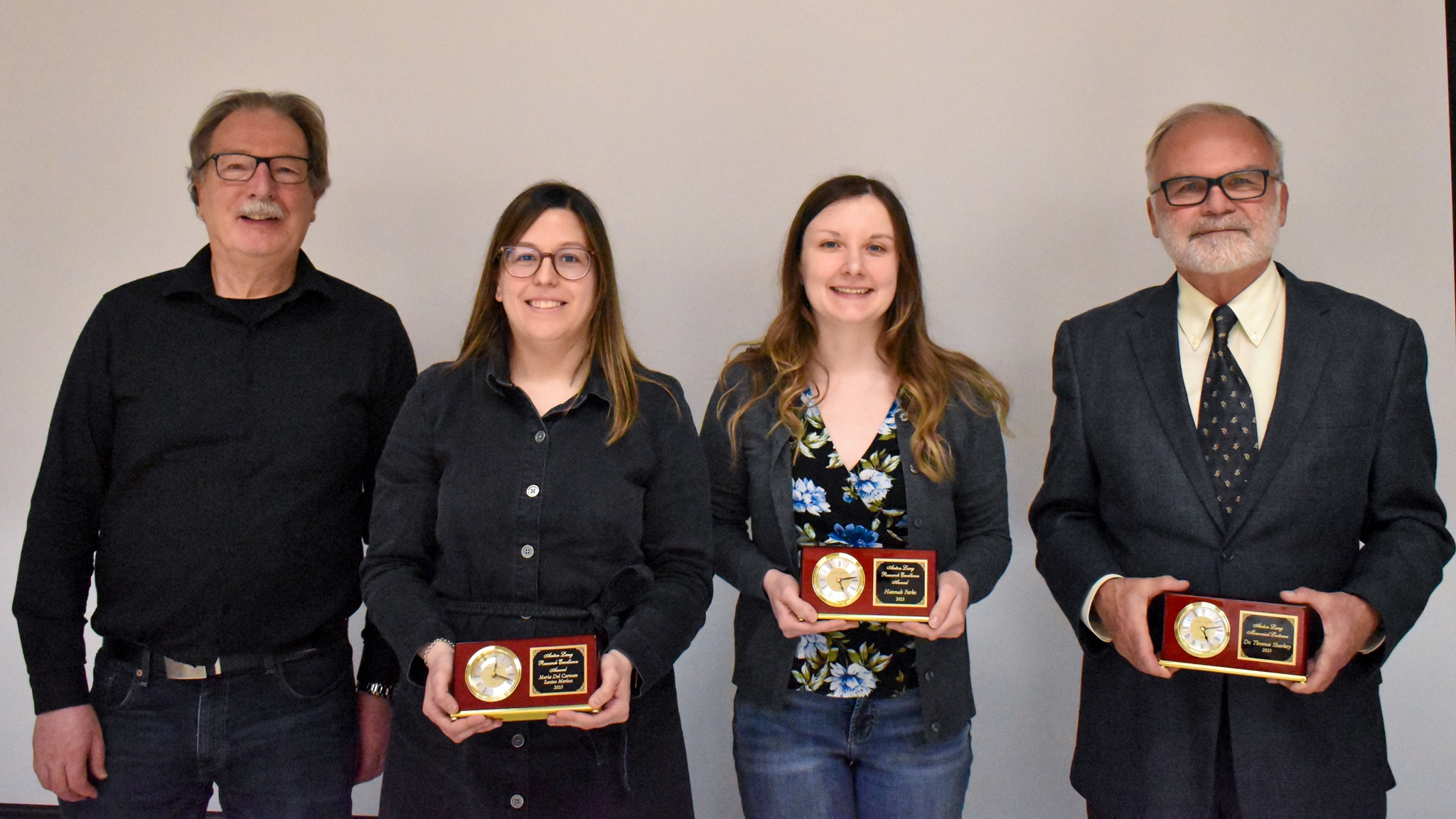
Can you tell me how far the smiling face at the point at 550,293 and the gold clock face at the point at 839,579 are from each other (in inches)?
27.4

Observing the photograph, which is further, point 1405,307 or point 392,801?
point 1405,307

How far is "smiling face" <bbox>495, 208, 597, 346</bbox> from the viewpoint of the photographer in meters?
1.90

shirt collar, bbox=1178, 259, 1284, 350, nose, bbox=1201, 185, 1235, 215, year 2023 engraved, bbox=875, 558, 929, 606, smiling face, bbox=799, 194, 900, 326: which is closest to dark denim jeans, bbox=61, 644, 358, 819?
year 2023 engraved, bbox=875, 558, 929, 606

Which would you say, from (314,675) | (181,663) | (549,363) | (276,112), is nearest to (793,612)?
(549,363)

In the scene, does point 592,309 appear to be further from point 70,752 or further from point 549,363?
point 70,752

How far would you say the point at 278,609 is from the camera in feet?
6.84

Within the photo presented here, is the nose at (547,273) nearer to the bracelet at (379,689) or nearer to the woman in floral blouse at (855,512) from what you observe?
the woman in floral blouse at (855,512)

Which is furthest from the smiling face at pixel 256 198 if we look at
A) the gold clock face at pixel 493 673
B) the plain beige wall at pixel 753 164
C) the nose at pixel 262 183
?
the gold clock face at pixel 493 673

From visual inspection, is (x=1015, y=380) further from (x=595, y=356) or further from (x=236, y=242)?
(x=236, y=242)

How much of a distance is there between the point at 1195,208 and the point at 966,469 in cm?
74

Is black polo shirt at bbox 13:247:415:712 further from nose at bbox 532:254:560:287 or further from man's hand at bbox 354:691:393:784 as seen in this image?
nose at bbox 532:254:560:287

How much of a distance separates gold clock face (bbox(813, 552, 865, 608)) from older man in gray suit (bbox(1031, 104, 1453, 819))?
470 mm

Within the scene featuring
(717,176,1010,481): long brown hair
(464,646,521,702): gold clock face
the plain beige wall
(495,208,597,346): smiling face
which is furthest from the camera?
the plain beige wall

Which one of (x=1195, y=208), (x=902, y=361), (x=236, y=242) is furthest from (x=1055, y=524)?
(x=236, y=242)
